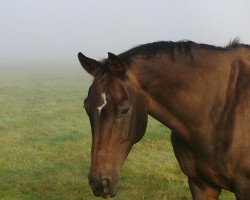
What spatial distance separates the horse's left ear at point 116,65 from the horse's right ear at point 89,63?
189 millimetres

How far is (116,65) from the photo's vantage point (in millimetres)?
4020

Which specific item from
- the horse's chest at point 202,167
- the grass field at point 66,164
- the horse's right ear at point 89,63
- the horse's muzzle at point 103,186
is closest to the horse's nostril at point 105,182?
the horse's muzzle at point 103,186

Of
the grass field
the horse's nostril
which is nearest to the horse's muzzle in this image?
the horse's nostril

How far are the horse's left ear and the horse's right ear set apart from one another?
0.62 feet

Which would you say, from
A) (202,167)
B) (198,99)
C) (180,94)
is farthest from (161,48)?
(202,167)

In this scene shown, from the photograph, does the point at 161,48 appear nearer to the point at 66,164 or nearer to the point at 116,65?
the point at 116,65

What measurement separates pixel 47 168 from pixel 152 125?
19.7 ft

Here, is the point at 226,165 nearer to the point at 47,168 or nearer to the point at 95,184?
the point at 95,184

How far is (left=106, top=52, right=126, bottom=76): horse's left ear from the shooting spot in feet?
13.0

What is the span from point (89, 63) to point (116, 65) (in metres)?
0.36

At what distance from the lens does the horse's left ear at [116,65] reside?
396cm

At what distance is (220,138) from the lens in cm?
448

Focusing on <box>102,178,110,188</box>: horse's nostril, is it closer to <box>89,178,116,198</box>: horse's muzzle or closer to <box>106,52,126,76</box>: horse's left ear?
<box>89,178,116,198</box>: horse's muzzle

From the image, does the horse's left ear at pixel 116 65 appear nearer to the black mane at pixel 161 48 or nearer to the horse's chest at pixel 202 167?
the black mane at pixel 161 48
